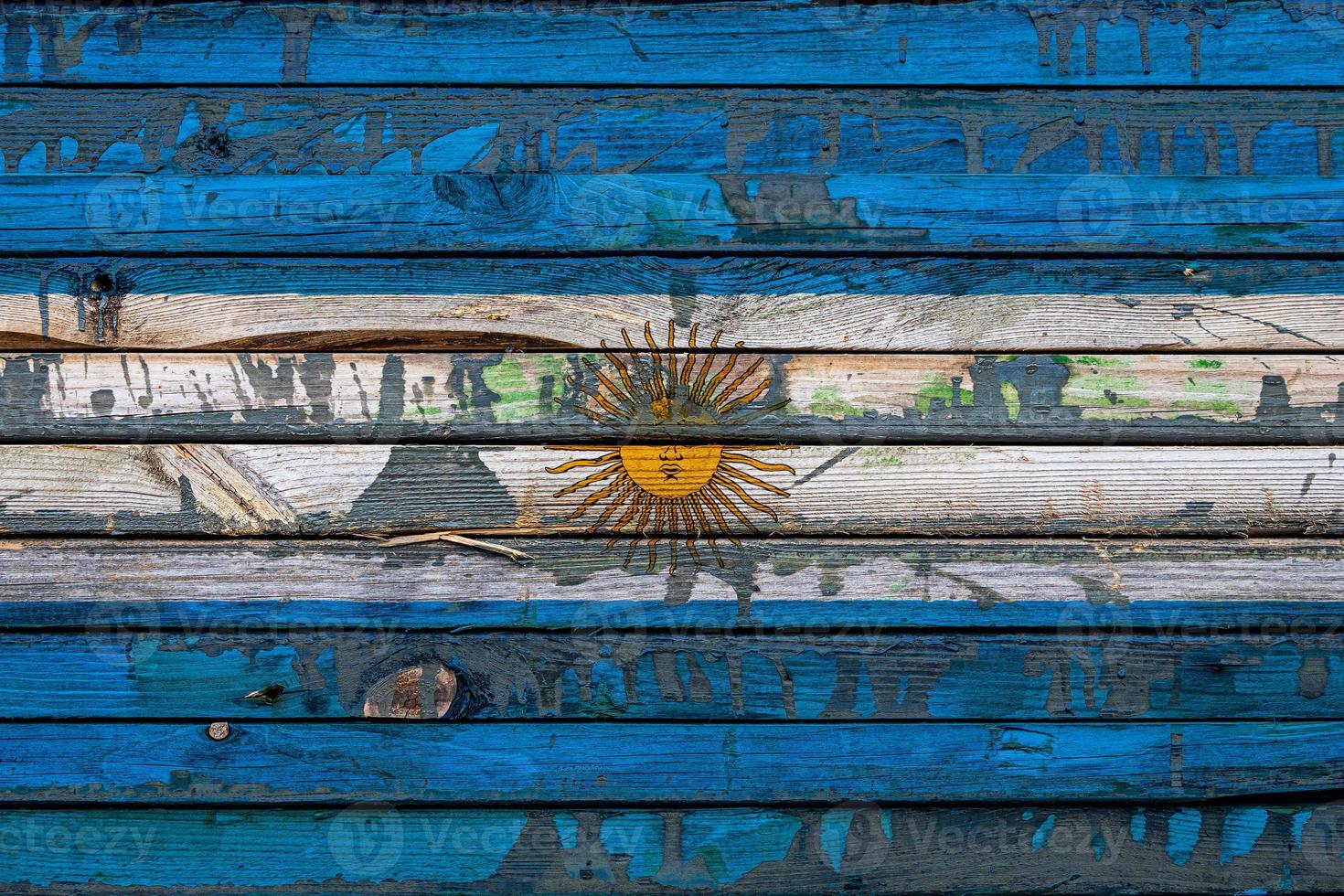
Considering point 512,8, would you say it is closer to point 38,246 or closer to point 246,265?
point 246,265

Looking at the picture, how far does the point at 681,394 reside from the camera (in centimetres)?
145

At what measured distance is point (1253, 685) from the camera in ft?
4.81

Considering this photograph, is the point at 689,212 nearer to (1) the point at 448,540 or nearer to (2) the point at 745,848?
(1) the point at 448,540

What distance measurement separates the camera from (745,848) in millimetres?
1464

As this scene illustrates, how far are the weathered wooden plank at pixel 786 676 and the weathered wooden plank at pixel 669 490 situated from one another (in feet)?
0.65

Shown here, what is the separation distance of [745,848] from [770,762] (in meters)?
0.17

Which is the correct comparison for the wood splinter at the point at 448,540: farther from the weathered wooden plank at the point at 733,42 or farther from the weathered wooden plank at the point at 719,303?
the weathered wooden plank at the point at 733,42

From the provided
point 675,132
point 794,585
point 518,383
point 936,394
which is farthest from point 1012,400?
point 518,383

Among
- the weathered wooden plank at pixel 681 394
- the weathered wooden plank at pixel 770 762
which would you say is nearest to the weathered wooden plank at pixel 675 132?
the weathered wooden plank at pixel 681 394

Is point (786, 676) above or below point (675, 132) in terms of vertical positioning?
below

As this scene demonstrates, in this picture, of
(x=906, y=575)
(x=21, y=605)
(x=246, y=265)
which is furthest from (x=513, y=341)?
(x=21, y=605)

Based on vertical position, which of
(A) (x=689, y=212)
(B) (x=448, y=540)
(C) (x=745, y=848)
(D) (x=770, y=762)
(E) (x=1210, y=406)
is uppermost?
(A) (x=689, y=212)

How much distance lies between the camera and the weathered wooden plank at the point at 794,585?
1.45 m

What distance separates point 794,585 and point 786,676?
168mm
